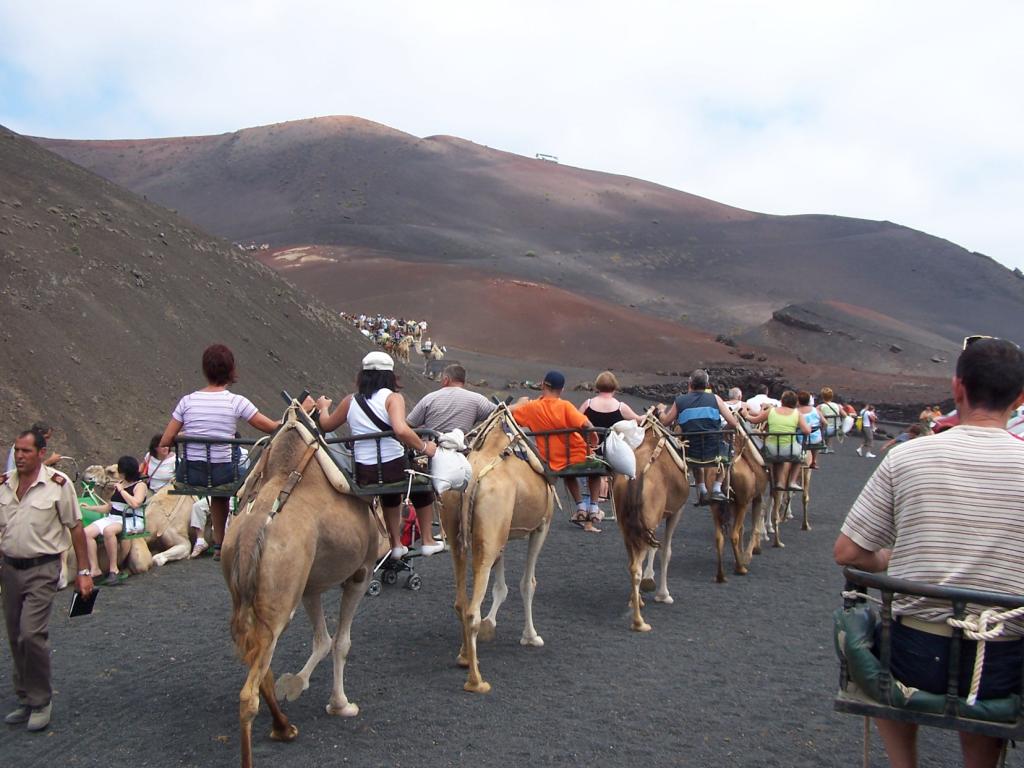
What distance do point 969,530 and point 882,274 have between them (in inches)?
5517

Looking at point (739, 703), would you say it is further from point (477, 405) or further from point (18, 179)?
point (18, 179)

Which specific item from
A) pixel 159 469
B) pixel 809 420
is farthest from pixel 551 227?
pixel 159 469

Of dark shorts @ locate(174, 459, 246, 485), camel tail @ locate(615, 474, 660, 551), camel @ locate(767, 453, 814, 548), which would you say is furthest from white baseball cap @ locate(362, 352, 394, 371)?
camel @ locate(767, 453, 814, 548)

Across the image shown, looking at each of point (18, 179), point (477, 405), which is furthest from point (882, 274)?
point (477, 405)

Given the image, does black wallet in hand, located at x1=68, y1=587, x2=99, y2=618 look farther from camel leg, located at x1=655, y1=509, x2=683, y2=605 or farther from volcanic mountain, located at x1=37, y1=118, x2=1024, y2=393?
volcanic mountain, located at x1=37, y1=118, x2=1024, y2=393

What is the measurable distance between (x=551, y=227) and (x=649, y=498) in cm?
13265

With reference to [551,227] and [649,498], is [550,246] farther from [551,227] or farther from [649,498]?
[649,498]

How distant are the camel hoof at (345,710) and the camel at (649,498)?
344 cm

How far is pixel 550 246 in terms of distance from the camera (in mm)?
131250

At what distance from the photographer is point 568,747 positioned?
6.50 m

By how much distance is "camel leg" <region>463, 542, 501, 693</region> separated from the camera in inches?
301

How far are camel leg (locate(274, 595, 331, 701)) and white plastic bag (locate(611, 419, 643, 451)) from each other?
3.59 metres

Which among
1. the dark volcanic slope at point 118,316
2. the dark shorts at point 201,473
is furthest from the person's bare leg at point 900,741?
the dark volcanic slope at point 118,316

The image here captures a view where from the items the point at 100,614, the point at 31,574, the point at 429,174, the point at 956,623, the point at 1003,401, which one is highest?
the point at 429,174
